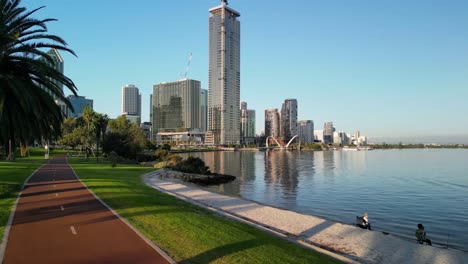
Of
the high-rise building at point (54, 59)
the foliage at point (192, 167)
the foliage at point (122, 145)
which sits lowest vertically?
the foliage at point (192, 167)

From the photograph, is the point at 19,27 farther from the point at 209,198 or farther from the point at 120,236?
the point at 209,198

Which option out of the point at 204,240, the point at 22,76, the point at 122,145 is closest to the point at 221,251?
the point at 204,240

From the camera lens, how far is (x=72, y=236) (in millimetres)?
15711

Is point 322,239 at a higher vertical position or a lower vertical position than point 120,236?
lower

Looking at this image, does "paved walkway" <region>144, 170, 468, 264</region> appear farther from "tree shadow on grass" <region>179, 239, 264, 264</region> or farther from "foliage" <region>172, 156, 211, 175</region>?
"foliage" <region>172, 156, 211, 175</region>

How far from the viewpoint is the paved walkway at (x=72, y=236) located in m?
12.9

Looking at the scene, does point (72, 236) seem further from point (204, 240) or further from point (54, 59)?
point (54, 59)

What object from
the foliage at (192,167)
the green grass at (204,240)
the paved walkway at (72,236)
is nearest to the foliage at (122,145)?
the foliage at (192,167)

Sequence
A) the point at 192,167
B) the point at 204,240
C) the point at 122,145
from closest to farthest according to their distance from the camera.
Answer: the point at 204,240 < the point at 192,167 < the point at 122,145

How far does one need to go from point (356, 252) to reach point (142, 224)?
1079 centimetres

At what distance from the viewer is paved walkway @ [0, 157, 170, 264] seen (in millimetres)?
12875

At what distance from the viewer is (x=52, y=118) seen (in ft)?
86.1

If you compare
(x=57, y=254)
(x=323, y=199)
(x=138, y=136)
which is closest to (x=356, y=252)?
(x=57, y=254)

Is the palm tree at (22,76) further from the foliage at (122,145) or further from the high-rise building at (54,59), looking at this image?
the foliage at (122,145)
